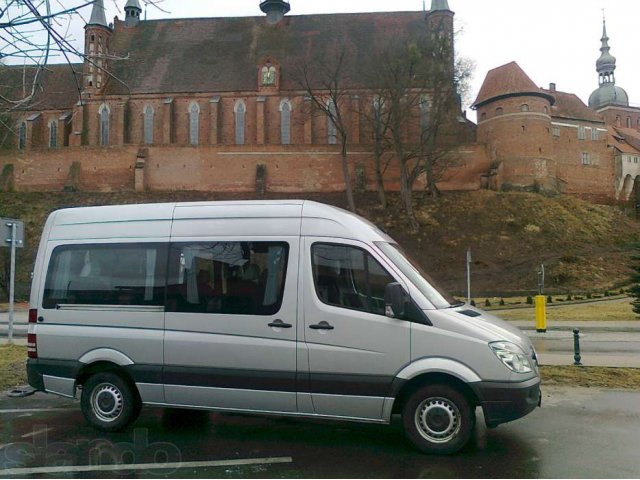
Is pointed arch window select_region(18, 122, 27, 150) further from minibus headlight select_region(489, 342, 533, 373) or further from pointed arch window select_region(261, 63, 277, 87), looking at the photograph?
minibus headlight select_region(489, 342, 533, 373)

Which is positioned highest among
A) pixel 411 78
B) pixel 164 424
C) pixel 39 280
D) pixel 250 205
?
pixel 411 78

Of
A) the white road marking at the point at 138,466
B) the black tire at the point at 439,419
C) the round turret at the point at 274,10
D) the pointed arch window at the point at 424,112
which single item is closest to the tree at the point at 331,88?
the pointed arch window at the point at 424,112

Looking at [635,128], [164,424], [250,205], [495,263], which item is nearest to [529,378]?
[250,205]

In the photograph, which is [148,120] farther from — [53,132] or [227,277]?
[227,277]

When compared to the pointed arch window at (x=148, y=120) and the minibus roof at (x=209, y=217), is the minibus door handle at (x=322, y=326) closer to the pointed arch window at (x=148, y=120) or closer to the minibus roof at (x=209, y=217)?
the minibus roof at (x=209, y=217)

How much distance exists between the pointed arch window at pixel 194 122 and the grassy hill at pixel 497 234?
32.6ft

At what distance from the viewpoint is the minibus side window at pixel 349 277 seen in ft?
19.8

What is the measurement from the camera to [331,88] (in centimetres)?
4809

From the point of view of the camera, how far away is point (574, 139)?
5619 centimetres

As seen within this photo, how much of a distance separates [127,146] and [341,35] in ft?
81.2

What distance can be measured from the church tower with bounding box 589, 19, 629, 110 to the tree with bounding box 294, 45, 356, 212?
57196 millimetres

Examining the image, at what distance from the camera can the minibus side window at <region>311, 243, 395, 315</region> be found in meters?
6.04

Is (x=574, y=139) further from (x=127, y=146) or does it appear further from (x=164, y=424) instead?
(x=164, y=424)

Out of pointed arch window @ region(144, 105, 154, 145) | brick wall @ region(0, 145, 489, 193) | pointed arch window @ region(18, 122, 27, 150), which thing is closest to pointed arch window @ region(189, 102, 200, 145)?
pointed arch window @ region(144, 105, 154, 145)
